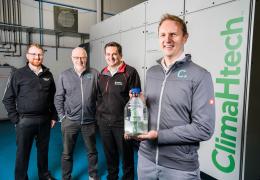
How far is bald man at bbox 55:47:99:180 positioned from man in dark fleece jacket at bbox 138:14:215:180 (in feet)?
3.84

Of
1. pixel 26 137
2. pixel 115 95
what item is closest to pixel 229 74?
pixel 115 95

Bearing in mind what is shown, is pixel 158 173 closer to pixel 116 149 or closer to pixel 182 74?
pixel 182 74

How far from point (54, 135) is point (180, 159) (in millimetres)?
3496

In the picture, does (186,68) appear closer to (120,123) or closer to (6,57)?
(120,123)

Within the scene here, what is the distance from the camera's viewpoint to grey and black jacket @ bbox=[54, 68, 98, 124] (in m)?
2.20

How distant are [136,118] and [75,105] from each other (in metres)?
1.20

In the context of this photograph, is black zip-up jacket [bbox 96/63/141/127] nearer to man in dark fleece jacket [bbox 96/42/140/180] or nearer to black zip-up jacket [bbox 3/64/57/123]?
man in dark fleece jacket [bbox 96/42/140/180]

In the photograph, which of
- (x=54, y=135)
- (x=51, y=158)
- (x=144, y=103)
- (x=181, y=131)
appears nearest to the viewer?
(x=181, y=131)

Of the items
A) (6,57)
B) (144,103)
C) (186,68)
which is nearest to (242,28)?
(186,68)

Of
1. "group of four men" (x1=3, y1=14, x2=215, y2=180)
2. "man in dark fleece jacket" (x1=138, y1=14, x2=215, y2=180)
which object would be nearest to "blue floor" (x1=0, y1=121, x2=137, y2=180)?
"group of four men" (x1=3, y1=14, x2=215, y2=180)

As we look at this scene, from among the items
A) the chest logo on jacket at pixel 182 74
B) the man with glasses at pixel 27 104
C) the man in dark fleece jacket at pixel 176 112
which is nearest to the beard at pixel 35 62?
the man with glasses at pixel 27 104

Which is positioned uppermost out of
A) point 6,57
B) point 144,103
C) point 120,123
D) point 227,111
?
point 6,57

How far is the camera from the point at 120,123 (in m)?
2.14

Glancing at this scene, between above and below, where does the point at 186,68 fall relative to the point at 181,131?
above
